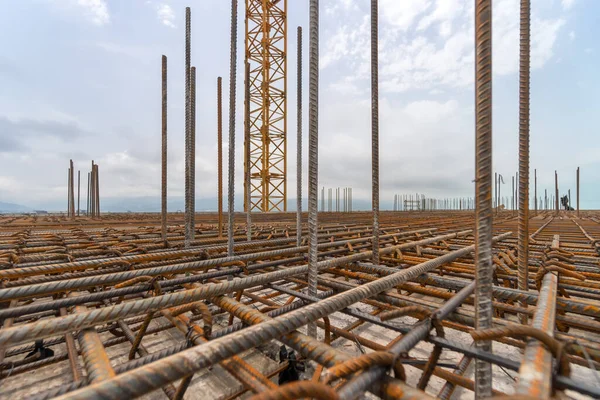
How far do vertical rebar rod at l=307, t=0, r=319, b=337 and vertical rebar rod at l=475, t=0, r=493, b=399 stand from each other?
140 centimetres

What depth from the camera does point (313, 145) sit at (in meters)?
2.76

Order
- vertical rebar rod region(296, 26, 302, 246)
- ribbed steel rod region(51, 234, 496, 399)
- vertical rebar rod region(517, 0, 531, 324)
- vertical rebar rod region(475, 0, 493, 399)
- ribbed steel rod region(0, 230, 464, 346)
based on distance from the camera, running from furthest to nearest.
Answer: vertical rebar rod region(296, 26, 302, 246)
vertical rebar rod region(517, 0, 531, 324)
vertical rebar rod region(475, 0, 493, 399)
ribbed steel rod region(0, 230, 464, 346)
ribbed steel rod region(51, 234, 496, 399)

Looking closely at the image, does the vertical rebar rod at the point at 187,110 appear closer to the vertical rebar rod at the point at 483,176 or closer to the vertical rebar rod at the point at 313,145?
the vertical rebar rod at the point at 313,145

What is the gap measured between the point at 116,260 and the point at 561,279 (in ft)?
16.2

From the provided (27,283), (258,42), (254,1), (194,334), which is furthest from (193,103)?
(254,1)

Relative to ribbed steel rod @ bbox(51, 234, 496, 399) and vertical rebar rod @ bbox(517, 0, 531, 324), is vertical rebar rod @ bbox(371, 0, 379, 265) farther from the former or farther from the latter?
ribbed steel rod @ bbox(51, 234, 496, 399)

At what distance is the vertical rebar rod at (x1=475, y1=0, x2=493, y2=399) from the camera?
158 cm

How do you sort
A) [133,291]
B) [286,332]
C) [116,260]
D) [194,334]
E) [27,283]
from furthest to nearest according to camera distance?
[116,260] < [27,283] < [133,291] < [194,334] < [286,332]

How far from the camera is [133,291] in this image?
2.45 m

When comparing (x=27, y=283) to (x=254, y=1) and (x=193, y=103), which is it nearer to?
(x=193, y=103)

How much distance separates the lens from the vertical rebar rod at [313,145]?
2.68 metres

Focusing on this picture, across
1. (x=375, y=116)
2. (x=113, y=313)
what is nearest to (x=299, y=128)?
(x=375, y=116)

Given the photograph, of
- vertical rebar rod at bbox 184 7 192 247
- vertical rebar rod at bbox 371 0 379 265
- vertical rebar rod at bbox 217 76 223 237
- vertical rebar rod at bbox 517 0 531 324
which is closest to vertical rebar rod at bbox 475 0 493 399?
vertical rebar rod at bbox 517 0 531 324

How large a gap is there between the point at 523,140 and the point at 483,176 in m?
2.12
